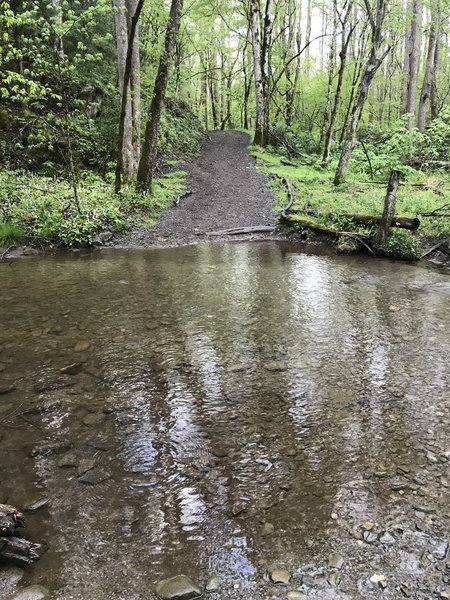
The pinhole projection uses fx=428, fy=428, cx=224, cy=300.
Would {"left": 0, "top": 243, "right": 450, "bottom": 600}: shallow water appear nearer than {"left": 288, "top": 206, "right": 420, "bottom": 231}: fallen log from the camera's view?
→ Yes

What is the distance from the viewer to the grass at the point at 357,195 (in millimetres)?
11605

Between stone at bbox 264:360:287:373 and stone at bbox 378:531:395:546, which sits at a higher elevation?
stone at bbox 264:360:287:373

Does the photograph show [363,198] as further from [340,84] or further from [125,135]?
[340,84]

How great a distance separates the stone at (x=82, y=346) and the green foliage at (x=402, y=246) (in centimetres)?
759

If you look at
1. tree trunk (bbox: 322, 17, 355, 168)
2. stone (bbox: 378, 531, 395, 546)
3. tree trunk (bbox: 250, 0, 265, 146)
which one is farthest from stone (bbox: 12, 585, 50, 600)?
tree trunk (bbox: 250, 0, 265, 146)

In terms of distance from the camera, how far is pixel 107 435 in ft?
12.2

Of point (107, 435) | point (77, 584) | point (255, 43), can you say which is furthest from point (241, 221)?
point (255, 43)

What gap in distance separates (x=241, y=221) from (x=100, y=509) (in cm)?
1156

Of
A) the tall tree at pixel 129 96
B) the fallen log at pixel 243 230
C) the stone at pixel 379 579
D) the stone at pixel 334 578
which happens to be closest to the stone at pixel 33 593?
the stone at pixel 334 578

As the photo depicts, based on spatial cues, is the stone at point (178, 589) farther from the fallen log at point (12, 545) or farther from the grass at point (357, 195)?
the grass at point (357, 195)

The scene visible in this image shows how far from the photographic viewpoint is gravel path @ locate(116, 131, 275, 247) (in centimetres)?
1231

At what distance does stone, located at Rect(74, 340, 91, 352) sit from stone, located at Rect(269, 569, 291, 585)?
371cm

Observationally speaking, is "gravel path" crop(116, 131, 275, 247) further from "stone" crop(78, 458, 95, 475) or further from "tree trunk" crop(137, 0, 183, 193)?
"stone" crop(78, 458, 95, 475)

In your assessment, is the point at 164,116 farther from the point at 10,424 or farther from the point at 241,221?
the point at 10,424
